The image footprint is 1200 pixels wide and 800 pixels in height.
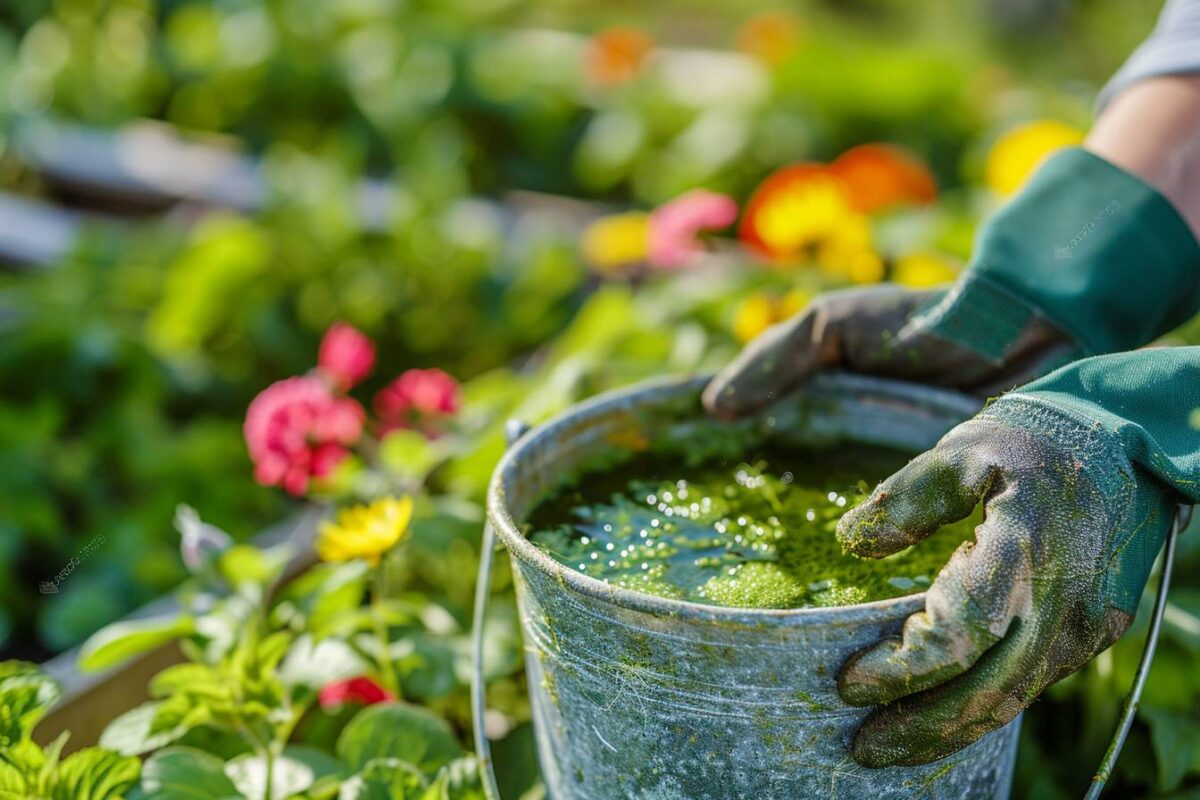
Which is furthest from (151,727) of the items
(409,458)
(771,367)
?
(771,367)

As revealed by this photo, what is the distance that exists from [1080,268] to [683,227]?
1320 mm

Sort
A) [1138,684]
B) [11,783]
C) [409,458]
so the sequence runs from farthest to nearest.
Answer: [409,458], [11,783], [1138,684]

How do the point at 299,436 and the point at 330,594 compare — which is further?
the point at 299,436

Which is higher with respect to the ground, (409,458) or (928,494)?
(928,494)

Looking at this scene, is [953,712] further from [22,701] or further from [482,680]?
[22,701]

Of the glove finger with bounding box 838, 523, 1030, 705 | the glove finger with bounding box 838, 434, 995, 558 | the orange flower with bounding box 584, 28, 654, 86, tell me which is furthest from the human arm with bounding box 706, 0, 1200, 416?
the orange flower with bounding box 584, 28, 654, 86

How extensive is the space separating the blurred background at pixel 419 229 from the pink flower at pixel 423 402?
2.1 inches

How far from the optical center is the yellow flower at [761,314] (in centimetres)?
224

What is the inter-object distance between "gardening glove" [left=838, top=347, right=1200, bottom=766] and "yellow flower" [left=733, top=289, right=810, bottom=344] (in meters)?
1.05

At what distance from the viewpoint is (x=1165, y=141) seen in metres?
1.65

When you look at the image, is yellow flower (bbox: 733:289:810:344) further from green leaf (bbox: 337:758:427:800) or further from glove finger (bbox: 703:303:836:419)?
A: green leaf (bbox: 337:758:427:800)

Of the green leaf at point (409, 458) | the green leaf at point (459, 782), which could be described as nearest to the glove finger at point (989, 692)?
the green leaf at point (459, 782)

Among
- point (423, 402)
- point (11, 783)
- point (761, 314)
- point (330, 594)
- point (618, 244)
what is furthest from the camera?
point (618, 244)

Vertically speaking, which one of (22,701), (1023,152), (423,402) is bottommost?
(423,402)
